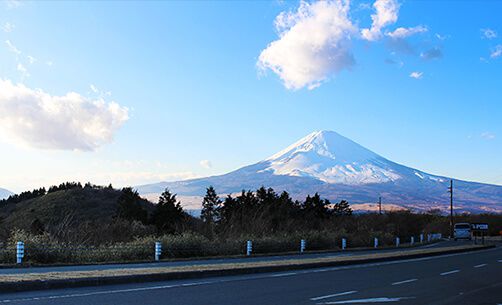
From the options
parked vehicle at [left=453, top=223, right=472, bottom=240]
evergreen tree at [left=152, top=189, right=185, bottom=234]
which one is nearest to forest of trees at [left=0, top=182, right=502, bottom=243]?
evergreen tree at [left=152, top=189, right=185, bottom=234]

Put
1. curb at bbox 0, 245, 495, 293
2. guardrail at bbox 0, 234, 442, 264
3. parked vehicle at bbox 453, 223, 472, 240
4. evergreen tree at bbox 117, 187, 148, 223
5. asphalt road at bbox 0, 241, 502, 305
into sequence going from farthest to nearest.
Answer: parked vehicle at bbox 453, 223, 472, 240 < evergreen tree at bbox 117, 187, 148, 223 < guardrail at bbox 0, 234, 442, 264 < curb at bbox 0, 245, 495, 293 < asphalt road at bbox 0, 241, 502, 305

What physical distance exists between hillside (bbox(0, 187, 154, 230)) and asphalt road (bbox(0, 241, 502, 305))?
47.4 meters

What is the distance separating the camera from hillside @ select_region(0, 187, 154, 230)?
197 ft

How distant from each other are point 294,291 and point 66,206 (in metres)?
57.0

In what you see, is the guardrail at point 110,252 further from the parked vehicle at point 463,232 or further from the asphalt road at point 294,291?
the parked vehicle at point 463,232

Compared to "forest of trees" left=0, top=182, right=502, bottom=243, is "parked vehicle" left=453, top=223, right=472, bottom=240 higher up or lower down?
lower down

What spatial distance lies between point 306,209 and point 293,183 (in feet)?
295

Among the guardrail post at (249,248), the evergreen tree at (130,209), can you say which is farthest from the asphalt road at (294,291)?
the evergreen tree at (130,209)

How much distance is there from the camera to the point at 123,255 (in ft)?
72.1

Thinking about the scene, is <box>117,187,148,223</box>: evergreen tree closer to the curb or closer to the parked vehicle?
the curb

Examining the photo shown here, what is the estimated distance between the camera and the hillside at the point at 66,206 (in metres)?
60.2

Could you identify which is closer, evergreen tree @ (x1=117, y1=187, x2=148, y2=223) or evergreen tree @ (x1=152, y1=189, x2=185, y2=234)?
evergreen tree @ (x1=152, y1=189, x2=185, y2=234)

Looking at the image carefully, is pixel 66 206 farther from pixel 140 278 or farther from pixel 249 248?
pixel 140 278

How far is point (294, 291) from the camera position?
36.3 feet
